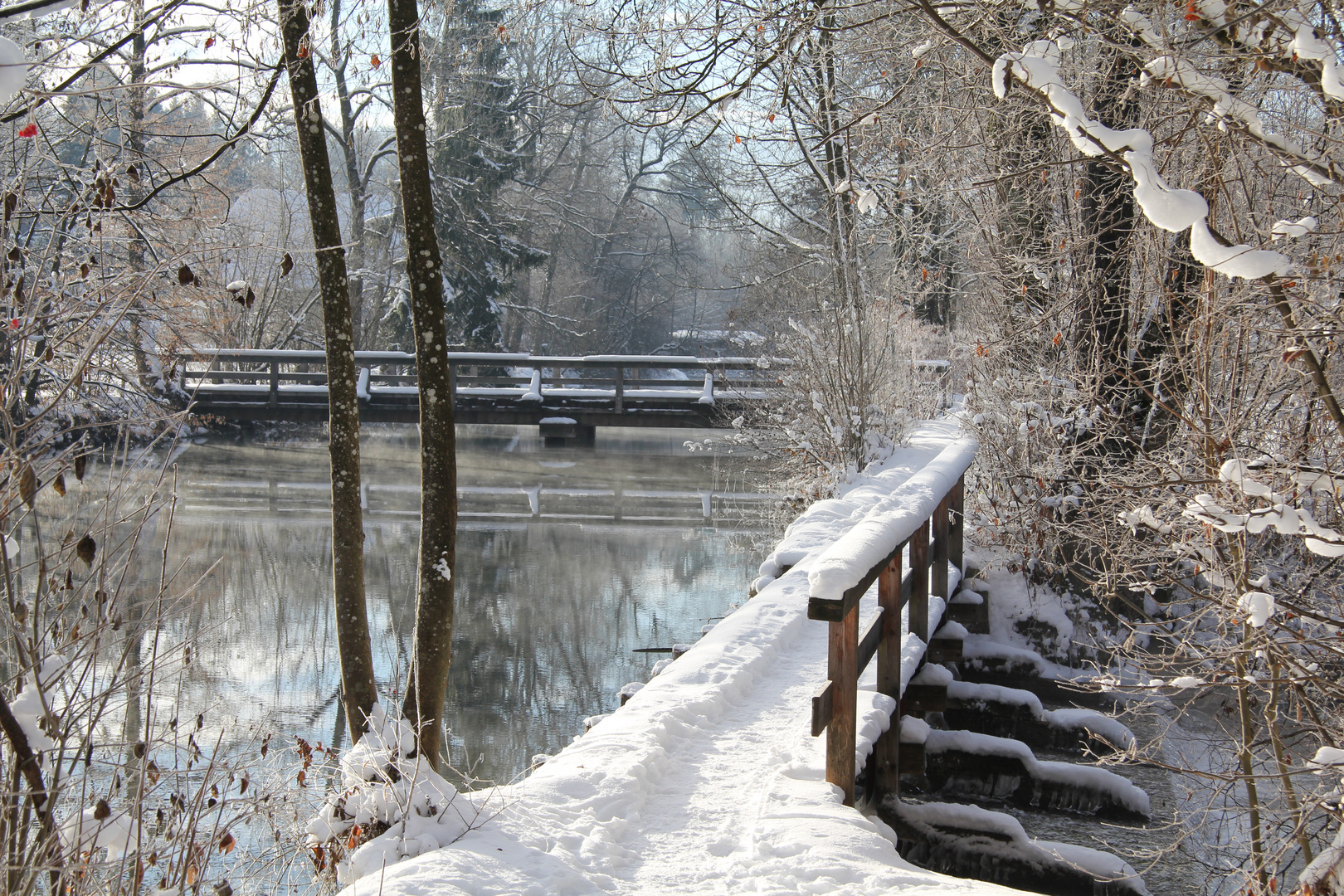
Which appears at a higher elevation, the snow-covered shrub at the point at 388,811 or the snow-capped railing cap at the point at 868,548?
the snow-capped railing cap at the point at 868,548

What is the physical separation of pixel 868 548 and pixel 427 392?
1.70 m

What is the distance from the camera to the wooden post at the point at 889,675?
14.2 ft

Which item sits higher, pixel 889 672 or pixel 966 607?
pixel 889 672

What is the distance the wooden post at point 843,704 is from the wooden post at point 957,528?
3.97 meters

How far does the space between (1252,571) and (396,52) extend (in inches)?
177

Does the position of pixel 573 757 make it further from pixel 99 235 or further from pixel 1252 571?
pixel 1252 571

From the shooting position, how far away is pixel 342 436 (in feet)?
14.2

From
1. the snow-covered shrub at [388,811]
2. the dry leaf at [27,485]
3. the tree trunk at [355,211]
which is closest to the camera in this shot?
the dry leaf at [27,485]

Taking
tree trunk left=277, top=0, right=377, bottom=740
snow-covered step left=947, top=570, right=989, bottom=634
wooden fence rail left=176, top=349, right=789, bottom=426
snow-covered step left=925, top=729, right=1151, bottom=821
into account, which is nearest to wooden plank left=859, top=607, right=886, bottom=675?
snow-covered step left=925, top=729, right=1151, bottom=821

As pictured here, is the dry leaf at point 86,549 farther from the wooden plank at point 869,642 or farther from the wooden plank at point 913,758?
the wooden plank at point 913,758

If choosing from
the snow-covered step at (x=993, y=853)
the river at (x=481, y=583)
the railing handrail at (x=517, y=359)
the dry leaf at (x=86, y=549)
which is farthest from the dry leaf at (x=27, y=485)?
the railing handrail at (x=517, y=359)

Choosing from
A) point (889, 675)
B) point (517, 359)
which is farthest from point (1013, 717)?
point (517, 359)

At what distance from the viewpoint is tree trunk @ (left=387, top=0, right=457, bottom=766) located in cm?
379

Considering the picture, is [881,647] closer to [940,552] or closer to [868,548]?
[868,548]
